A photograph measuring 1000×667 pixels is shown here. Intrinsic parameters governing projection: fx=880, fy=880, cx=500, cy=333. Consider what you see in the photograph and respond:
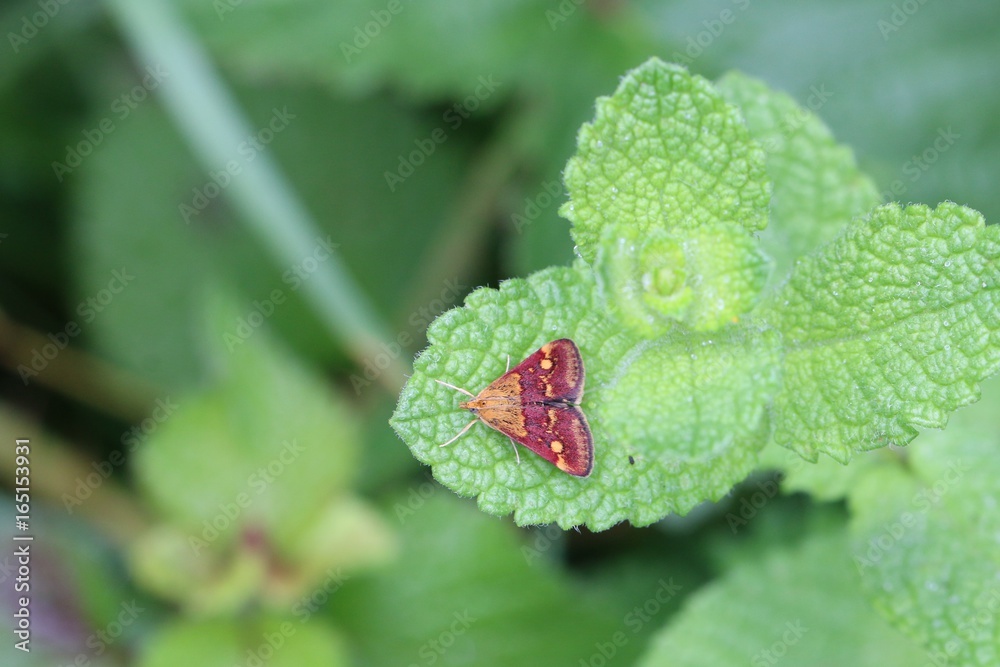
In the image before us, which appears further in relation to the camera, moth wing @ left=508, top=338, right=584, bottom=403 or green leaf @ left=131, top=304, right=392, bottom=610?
green leaf @ left=131, top=304, right=392, bottom=610

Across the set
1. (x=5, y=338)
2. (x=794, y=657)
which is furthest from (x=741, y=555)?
(x=5, y=338)

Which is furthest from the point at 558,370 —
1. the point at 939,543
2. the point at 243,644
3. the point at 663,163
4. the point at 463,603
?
the point at 243,644

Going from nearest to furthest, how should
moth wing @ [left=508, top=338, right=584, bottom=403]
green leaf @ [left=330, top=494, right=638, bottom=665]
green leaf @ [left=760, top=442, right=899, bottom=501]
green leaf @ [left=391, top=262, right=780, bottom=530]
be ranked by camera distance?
green leaf @ [left=391, top=262, right=780, bottom=530] → moth wing @ [left=508, top=338, right=584, bottom=403] → green leaf @ [left=760, top=442, right=899, bottom=501] → green leaf @ [left=330, top=494, right=638, bottom=665]

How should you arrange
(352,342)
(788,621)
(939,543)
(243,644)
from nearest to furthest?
(939,543)
(788,621)
(243,644)
(352,342)

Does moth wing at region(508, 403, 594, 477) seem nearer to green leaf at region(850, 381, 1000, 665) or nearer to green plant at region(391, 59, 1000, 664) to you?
green plant at region(391, 59, 1000, 664)

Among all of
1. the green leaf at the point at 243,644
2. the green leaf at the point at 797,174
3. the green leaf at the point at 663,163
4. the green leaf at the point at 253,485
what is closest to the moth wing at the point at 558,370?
the green leaf at the point at 663,163

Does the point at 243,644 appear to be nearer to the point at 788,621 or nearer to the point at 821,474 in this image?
the point at 788,621

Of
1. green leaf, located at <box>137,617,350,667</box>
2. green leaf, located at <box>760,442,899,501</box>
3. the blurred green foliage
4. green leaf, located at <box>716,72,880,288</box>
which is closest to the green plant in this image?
green leaf, located at <box>716,72,880,288</box>
